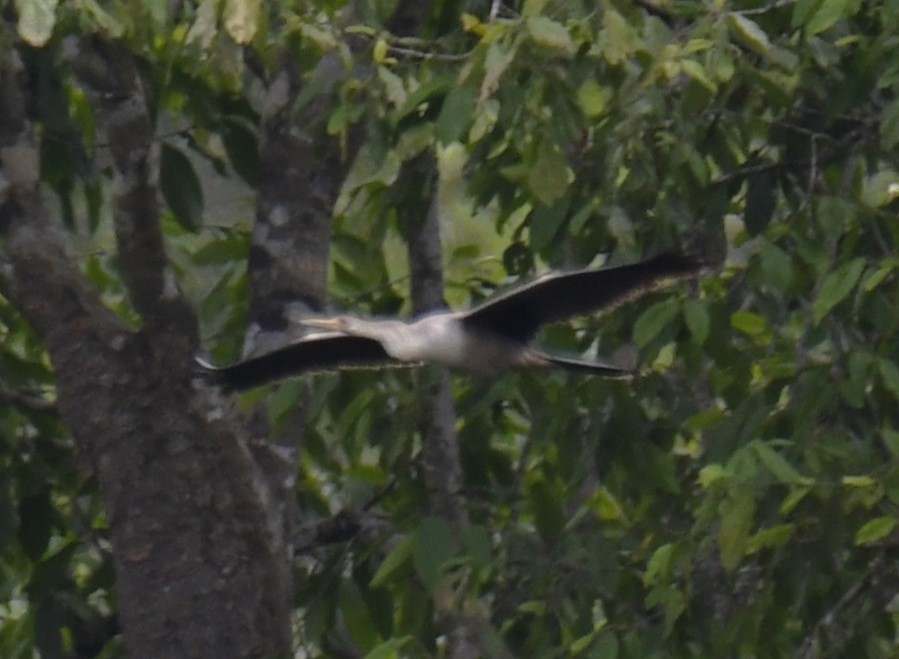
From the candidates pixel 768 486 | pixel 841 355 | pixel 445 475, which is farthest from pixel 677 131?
pixel 445 475

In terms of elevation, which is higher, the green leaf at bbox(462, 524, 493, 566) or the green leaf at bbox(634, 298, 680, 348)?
the green leaf at bbox(634, 298, 680, 348)

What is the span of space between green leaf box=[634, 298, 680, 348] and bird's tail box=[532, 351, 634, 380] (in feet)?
1.29

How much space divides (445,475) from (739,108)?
4.04 ft

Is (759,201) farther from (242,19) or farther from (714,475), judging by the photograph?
(242,19)

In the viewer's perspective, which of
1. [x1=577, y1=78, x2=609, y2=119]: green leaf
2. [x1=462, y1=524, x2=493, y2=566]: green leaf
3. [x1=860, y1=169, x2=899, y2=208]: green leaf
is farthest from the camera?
[x1=462, y1=524, x2=493, y2=566]: green leaf

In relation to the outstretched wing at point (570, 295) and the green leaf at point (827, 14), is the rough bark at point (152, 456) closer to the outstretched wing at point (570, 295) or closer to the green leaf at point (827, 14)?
the outstretched wing at point (570, 295)

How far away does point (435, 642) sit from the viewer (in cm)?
449

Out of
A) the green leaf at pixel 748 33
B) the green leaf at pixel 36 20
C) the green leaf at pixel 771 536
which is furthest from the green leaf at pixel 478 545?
the green leaf at pixel 36 20

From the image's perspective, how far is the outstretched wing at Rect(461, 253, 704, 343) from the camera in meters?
3.78

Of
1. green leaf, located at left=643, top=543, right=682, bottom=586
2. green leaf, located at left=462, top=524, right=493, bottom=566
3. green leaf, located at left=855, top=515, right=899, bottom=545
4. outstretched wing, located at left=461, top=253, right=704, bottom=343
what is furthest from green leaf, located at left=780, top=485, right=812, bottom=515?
green leaf, located at left=462, top=524, right=493, bottom=566

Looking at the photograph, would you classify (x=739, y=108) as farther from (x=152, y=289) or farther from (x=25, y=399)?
(x=25, y=399)

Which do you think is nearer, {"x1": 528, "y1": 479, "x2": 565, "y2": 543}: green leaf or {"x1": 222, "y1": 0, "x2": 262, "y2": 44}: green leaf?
{"x1": 222, "y1": 0, "x2": 262, "y2": 44}: green leaf

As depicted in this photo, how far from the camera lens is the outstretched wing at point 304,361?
434cm

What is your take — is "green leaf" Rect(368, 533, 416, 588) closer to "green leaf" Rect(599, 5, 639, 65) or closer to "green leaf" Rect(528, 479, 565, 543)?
"green leaf" Rect(528, 479, 565, 543)
